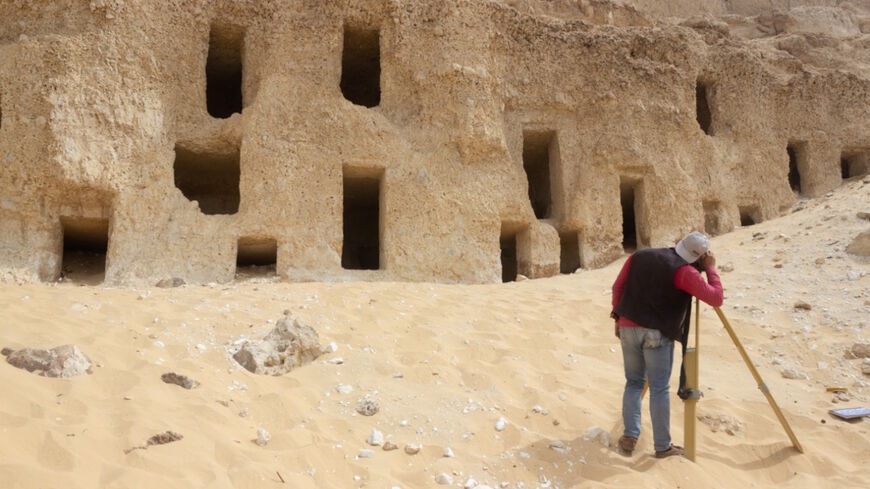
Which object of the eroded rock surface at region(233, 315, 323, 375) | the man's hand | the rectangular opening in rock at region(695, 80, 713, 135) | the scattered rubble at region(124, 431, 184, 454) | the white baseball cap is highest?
the rectangular opening in rock at region(695, 80, 713, 135)

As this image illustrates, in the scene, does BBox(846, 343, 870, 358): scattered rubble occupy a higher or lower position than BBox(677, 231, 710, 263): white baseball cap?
lower

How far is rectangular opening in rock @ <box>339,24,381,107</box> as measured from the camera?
1018 cm

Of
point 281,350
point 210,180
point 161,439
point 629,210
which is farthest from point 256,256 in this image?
point 629,210

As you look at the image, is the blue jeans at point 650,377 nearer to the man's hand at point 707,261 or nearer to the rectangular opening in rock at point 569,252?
the man's hand at point 707,261

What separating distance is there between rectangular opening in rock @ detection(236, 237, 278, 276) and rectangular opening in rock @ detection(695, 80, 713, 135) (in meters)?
9.03

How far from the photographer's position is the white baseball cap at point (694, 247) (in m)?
3.61

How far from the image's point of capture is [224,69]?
10750 millimetres

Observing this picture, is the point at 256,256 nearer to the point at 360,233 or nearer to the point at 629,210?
the point at 360,233

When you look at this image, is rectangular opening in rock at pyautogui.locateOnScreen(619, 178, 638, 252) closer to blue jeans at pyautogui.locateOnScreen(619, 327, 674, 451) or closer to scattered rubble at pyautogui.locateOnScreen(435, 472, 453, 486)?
blue jeans at pyautogui.locateOnScreen(619, 327, 674, 451)

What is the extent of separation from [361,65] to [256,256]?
4166 millimetres

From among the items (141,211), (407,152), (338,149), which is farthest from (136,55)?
(407,152)

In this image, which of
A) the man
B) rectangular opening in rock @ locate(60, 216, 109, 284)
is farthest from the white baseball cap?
rectangular opening in rock @ locate(60, 216, 109, 284)

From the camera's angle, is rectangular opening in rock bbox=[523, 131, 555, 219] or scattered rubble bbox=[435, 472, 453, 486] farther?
rectangular opening in rock bbox=[523, 131, 555, 219]

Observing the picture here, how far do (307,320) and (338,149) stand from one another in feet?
14.0
